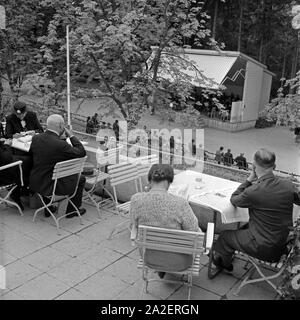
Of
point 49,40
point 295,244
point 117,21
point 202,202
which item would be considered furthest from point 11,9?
point 295,244

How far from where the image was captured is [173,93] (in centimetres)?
1037

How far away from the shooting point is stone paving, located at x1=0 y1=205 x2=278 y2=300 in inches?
131

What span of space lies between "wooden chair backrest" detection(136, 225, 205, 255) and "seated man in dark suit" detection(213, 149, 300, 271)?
2.01 feet

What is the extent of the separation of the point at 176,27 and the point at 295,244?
8.01 m

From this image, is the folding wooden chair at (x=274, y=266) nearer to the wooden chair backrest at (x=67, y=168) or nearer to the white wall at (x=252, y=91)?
the wooden chair backrest at (x=67, y=168)

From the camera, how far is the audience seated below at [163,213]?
293cm

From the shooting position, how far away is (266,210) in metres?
3.16

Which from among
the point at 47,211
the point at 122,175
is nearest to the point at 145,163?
the point at 122,175

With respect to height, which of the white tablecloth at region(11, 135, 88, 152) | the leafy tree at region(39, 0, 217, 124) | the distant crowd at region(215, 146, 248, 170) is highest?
the leafy tree at region(39, 0, 217, 124)

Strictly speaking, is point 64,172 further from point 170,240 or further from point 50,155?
point 170,240

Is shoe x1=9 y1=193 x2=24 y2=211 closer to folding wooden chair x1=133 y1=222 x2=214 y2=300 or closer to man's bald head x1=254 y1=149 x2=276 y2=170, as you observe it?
folding wooden chair x1=133 y1=222 x2=214 y2=300

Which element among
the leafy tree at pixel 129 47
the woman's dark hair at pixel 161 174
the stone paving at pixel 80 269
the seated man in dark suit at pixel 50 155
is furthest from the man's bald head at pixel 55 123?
the leafy tree at pixel 129 47

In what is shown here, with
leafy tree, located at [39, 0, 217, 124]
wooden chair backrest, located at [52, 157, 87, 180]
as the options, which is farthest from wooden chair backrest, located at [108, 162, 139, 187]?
leafy tree, located at [39, 0, 217, 124]

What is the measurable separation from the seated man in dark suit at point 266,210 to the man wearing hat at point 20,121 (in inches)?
139
